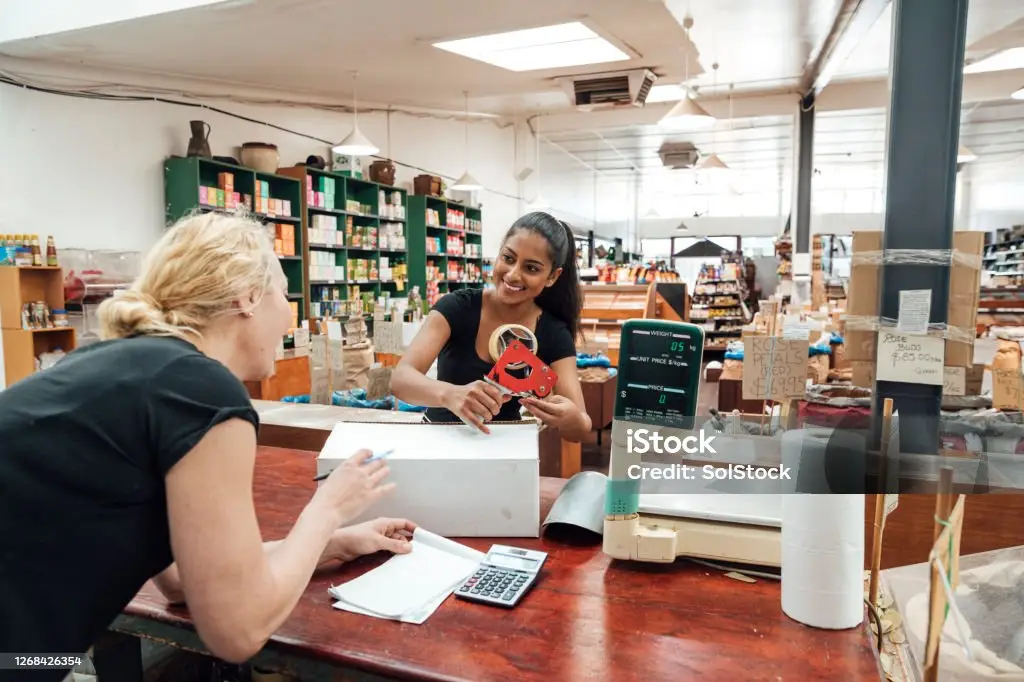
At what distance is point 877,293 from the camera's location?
2475 mm

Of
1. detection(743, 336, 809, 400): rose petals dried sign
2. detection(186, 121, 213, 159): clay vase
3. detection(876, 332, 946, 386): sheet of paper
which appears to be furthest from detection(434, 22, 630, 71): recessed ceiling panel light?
detection(743, 336, 809, 400): rose petals dried sign

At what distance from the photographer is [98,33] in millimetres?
4633

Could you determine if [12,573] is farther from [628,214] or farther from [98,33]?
[628,214]

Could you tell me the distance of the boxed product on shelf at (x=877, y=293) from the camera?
7.75 ft

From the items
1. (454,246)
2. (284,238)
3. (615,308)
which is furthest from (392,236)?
(615,308)

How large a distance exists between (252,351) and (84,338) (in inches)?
178

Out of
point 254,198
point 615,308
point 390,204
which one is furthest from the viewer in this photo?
point 390,204

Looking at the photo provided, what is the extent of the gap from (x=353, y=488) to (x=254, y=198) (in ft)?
18.8

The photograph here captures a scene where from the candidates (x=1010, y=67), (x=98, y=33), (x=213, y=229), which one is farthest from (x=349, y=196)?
(x=1010, y=67)

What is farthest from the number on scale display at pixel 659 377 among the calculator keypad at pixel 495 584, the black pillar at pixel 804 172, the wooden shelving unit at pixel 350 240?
the black pillar at pixel 804 172

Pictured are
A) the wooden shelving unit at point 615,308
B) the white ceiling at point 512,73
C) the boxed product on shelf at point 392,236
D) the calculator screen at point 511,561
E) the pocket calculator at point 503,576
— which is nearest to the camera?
the pocket calculator at point 503,576

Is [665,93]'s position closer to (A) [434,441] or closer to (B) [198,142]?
(B) [198,142]

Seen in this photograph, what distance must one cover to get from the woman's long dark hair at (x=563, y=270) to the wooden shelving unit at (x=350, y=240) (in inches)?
203

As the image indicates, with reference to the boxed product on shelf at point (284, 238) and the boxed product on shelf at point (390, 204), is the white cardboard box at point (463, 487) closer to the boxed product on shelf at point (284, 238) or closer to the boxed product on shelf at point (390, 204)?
the boxed product on shelf at point (284, 238)
